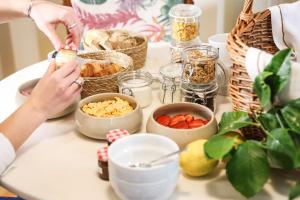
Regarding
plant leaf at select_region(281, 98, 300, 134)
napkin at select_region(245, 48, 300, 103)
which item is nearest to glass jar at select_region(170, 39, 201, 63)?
napkin at select_region(245, 48, 300, 103)

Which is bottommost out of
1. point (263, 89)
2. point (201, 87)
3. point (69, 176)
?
point (69, 176)

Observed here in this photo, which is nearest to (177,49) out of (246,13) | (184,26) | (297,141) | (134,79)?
(184,26)

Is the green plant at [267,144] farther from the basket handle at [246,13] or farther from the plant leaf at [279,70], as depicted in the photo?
the basket handle at [246,13]

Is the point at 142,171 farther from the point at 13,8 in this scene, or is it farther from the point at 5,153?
the point at 13,8

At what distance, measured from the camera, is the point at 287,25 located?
127cm

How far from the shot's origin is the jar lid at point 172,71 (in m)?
1.28

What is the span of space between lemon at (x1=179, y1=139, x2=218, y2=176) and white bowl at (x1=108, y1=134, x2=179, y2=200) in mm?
48

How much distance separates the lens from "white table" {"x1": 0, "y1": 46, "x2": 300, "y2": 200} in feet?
3.06

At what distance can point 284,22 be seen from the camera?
1.27 m

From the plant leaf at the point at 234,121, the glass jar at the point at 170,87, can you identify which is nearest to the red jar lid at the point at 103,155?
the plant leaf at the point at 234,121

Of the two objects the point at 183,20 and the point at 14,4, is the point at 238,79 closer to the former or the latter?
the point at 183,20

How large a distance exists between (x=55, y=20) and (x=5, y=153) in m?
0.52

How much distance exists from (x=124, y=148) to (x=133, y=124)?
0.59 ft

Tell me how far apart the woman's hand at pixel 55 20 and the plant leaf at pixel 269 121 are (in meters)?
0.64
